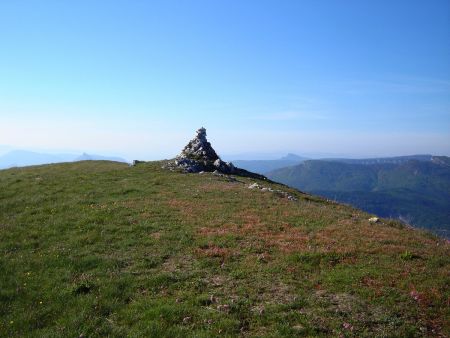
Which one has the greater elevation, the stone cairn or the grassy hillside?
the stone cairn

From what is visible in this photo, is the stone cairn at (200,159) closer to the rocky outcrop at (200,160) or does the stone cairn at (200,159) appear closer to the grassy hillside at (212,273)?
the rocky outcrop at (200,160)

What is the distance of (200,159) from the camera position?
5784cm

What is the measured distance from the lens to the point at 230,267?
17.2m

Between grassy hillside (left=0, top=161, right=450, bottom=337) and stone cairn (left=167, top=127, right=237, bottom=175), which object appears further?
stone cairn (left=167, top=127, right=237, bottom=175)

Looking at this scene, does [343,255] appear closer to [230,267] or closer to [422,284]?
[422,284]

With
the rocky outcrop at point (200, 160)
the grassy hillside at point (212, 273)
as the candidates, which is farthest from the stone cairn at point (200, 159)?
the grassy hillside at point (212, 273)

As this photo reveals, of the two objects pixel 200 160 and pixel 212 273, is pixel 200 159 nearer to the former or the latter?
pixel 200 160

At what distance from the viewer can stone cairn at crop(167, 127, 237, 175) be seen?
2056 inches

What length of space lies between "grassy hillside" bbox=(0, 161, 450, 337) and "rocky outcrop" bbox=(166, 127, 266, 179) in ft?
76.1

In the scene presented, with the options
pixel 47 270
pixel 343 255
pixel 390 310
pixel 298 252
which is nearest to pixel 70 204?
pixel 47 270

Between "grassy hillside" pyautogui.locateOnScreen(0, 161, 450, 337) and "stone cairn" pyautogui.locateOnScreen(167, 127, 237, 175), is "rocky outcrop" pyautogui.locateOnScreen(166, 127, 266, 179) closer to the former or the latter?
"stone cairn" pyautogui.locateOnScreen(167, 127, 237, 175)

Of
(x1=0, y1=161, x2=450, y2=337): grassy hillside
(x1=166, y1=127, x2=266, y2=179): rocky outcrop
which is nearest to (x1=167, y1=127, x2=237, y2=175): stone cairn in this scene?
(x1=166, y1=127, x2=266, y2=179): rocky outcrop

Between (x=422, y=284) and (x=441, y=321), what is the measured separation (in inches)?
98.2

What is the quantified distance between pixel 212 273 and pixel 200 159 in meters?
41.8
